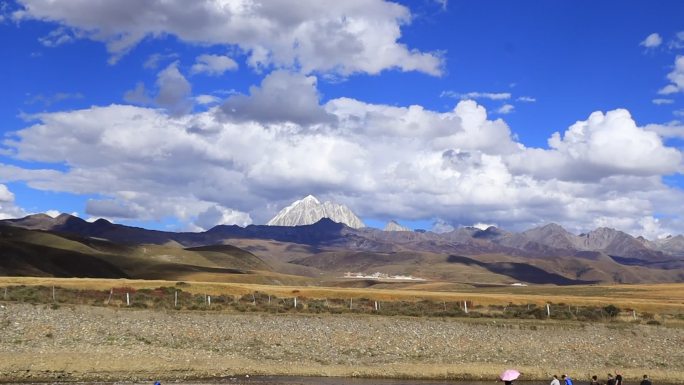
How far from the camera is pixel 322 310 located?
241ft

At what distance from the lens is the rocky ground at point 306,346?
153ft

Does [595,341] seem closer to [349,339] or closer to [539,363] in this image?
[539,363]

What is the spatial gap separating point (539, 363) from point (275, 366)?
70.5ft

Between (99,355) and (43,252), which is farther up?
(43,252)

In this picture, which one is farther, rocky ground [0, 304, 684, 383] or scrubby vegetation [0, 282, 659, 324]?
scrubby vegetation [0, 282, 659, 324]

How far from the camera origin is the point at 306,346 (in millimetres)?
55031

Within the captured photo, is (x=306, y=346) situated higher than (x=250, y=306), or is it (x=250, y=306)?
(x=250, y=306)

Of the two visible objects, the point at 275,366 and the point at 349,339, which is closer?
the point at 275,366

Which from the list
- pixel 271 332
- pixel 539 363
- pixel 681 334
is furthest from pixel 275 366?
pixel 681 334

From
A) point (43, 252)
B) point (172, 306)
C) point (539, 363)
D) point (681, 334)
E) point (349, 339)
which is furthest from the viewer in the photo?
point (43, 252)

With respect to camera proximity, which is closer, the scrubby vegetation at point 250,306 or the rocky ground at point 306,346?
the rocky ground at point 306,346

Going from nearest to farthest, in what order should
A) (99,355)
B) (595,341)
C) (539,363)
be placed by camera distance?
1. (99,355)
2. (539,363)
3. (595,341)

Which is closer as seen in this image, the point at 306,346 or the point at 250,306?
the point at 306,346

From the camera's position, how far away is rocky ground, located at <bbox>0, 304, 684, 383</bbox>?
1834 inches
